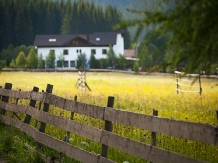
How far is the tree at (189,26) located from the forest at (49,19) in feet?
444

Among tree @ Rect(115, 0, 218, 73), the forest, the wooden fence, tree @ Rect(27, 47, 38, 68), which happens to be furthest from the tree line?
tree @ Rect(115, 0, 218, 73)

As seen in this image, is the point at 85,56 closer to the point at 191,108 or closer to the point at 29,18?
the point at 29,18

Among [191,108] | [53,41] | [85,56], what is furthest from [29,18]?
[191,108]

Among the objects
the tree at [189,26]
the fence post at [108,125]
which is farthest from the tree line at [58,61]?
the tree at [189,26]

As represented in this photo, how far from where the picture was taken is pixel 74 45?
364 ft

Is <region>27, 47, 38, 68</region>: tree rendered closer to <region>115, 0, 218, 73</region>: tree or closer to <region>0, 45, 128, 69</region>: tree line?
<region>0, 45, 128, 69</region>: tree line

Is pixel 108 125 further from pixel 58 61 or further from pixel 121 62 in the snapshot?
pixel 58 61

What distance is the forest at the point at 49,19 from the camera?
138 metres

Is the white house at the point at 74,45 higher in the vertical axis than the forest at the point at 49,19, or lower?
lower

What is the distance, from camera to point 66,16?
154000 millimetres

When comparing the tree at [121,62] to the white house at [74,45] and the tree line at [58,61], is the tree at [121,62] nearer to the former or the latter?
the tree line at [58,61]

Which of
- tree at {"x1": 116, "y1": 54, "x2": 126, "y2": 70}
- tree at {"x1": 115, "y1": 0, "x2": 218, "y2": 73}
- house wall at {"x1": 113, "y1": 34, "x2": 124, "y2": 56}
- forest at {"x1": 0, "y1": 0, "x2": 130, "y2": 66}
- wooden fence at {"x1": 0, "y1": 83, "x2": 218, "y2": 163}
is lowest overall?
wooden fence at {"x1": 0, "y1": 83, "x2": 218, "y2": 163}

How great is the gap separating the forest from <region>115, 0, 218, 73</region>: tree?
135401 mm

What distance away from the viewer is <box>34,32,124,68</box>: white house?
359 ft
